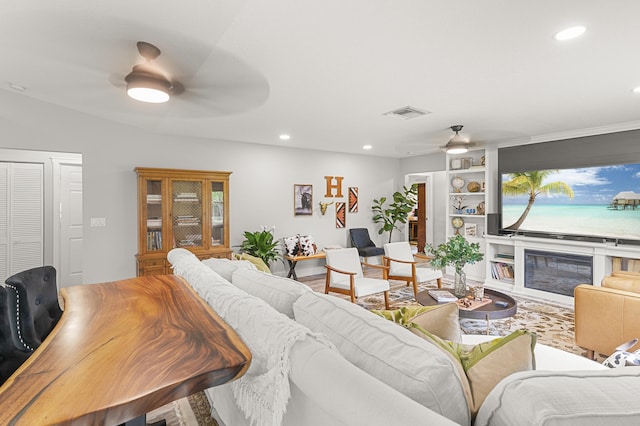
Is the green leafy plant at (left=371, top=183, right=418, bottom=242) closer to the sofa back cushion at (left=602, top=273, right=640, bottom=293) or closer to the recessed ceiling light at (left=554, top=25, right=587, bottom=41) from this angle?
the sofa back cushion at (left=602, top=273, right=640, bottom=293)

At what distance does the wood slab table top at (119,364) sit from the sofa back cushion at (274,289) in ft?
0.87

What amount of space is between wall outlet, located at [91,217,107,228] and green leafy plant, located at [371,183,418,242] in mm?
4700

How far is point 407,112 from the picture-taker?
11.5 ft

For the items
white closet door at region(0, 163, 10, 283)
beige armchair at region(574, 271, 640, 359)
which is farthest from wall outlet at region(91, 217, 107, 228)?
beige armchair at region(574, 271, 640, 359)

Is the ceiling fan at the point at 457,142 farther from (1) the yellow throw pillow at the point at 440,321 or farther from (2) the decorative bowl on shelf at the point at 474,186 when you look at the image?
(1) the yellow throw pillow at the point at 440,321

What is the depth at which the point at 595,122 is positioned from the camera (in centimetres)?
389

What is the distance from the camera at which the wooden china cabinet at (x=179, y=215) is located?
13.3 feet

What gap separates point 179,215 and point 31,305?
2507mm


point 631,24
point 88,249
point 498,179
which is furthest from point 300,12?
point 498,179

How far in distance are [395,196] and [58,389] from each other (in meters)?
6.25

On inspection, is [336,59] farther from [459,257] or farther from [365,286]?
[365,286]

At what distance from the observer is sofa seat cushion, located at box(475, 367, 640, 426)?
1.99ft

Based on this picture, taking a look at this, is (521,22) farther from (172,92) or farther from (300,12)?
(172,92)

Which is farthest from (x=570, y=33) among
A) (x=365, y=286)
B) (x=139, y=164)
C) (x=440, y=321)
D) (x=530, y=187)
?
A: (x=139, y=164)
